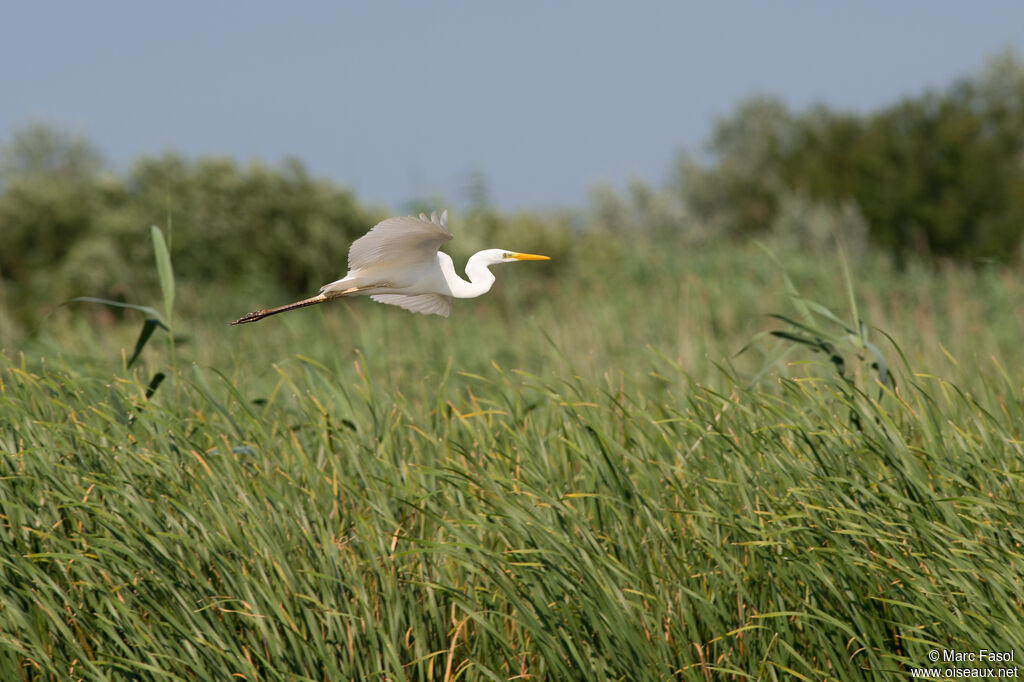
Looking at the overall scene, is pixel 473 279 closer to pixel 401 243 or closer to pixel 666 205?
pixel 401 243

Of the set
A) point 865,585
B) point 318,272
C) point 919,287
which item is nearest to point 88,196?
point 318,272

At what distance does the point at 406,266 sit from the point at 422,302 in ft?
0.50

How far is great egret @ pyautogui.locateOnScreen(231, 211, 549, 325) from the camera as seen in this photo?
75.4 inches

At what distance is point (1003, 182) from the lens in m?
23.9

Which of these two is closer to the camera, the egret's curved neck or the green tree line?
the egret's curved neck

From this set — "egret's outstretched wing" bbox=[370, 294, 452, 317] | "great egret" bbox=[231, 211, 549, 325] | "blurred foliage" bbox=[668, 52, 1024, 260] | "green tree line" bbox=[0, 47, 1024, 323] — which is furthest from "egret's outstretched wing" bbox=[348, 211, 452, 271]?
"blurred foliage" bbox=[668, 52, 1024, 260]

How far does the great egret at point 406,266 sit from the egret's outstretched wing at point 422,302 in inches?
3.0

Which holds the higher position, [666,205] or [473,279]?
[666,205]

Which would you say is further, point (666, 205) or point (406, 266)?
point (666, 205)

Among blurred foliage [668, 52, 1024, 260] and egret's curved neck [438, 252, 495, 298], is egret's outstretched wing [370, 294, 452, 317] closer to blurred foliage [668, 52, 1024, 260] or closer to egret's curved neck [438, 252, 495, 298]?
egret's curved neck [438, 252, 495, 298]

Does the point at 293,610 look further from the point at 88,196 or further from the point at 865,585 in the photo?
the point at 88,196

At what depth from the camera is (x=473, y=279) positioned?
1.94 m

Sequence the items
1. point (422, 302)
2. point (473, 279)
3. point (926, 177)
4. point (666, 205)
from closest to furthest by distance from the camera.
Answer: point (473, 279) → point (422, 302) → point (926, 177) → point (666, 205)

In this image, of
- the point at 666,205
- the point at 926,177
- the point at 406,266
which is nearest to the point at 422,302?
the point at 406,266
